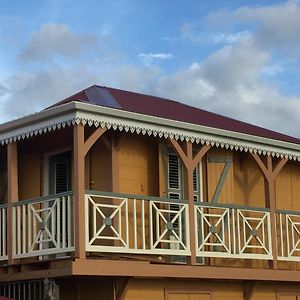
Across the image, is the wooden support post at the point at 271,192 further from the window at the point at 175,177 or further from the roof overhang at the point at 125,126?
the window at the point at 175,177

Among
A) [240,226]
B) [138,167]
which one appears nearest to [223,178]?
[240,226]

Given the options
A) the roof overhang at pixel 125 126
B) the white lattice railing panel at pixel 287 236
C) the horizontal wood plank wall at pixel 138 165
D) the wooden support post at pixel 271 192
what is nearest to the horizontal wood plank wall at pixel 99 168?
the horizontal wood plank wall at pixel 138 165

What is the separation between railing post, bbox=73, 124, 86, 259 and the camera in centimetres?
1252

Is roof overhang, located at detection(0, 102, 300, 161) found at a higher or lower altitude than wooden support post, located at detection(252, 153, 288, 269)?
higher

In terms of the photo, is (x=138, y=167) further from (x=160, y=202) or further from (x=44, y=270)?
(x=44, y=270)

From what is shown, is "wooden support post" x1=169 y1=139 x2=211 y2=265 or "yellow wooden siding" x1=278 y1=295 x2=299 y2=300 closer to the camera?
"wooden support post" x1=169 y1=139 x2=211 y2=265

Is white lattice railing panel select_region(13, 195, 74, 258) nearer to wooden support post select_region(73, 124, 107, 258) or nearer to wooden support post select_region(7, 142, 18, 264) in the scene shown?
wooden support post select_region(7, 142, 18, 264)

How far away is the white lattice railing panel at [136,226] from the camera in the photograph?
13045 millimetres

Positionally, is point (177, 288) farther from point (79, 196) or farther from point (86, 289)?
point (79, 196)

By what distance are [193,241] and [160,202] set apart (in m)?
0.98

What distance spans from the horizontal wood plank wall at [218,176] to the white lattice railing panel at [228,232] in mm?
425

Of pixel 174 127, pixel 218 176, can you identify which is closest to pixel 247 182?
pixel 218 176

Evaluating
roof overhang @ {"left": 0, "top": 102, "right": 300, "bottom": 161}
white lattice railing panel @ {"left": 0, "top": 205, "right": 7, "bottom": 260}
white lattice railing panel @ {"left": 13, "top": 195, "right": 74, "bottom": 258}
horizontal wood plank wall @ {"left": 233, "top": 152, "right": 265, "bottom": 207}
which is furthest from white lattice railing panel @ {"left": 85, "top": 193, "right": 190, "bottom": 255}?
horizontal wood plank wall @ {"left": 233, "top": 152, "right": 265, "bottom": 207}

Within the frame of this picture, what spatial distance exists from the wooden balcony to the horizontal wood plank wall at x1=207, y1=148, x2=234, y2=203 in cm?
45
